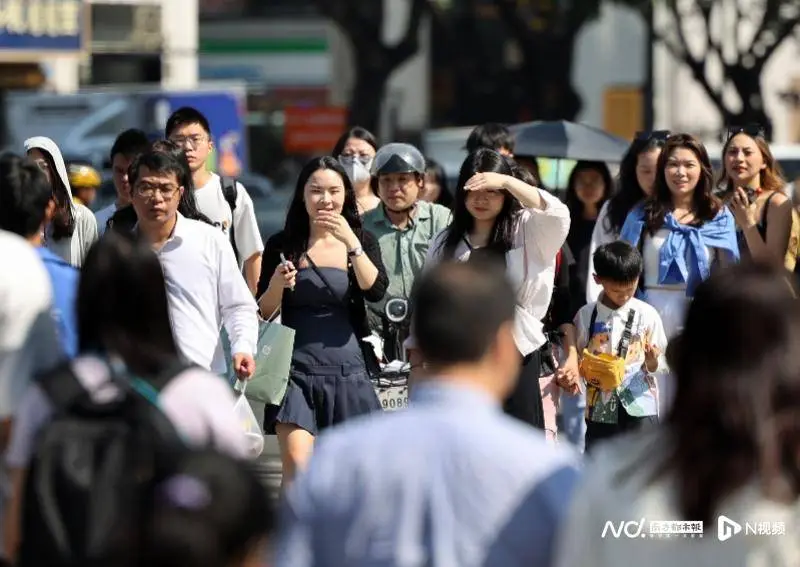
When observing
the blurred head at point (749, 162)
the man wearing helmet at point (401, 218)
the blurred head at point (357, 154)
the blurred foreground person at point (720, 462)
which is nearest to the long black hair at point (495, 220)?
the man wearing helmet at point (401, 218)

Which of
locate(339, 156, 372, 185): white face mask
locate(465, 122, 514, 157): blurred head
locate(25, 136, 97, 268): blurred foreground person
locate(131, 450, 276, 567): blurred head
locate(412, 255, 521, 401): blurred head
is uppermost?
locate(465, 122, 514, 157): blurred head

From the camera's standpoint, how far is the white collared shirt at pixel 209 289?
6246 mm

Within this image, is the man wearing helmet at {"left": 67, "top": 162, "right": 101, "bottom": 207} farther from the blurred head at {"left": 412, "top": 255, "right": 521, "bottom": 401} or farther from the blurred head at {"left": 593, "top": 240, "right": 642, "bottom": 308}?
the blurred head at {"left": 412, "top": 255, "right": 521, "bottom": 401}

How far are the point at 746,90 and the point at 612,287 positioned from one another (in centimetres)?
2093

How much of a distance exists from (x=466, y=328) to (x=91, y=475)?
79 cm

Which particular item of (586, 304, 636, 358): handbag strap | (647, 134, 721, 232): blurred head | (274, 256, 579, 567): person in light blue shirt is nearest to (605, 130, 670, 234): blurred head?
(647, 134, 721, 232): blurred head

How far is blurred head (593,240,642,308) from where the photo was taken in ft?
25.5

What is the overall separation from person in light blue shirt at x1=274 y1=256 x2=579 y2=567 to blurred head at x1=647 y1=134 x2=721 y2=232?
15.9 ft

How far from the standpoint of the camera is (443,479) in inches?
133

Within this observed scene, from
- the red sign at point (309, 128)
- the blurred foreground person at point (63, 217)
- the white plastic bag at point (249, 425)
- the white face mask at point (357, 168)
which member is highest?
the red sign at point (309, 128)

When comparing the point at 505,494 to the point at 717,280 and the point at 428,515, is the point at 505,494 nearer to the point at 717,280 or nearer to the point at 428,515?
the point at 428,515

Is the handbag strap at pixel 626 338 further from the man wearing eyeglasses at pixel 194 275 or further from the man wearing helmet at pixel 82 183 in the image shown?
the man wearing helmet at pixel 82 183

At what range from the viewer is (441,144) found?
786 inches

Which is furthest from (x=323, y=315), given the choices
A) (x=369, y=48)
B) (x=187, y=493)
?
(x=369, y=48)
